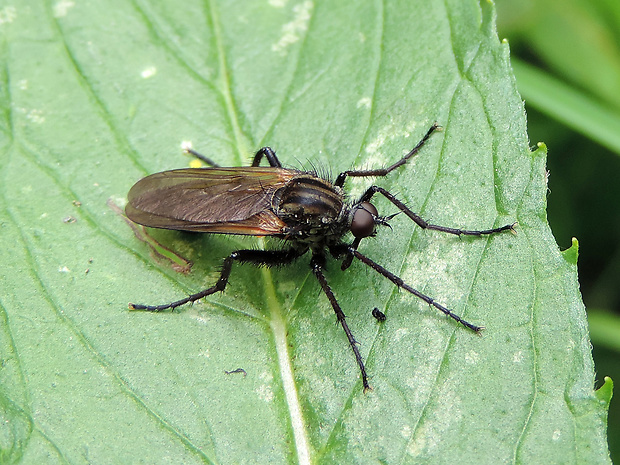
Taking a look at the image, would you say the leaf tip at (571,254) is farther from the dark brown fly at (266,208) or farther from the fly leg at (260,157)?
the fly leg at (260,157)

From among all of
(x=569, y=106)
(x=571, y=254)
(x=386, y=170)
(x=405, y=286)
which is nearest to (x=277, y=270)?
(x=405, y=286)

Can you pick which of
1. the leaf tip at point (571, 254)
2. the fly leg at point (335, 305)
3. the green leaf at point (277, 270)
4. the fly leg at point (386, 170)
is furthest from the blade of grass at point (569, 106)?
the fly leg at point (335, 305)

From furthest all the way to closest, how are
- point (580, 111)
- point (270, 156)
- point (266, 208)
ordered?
point (580, 111) → point (270, 156) → point (266, 208)

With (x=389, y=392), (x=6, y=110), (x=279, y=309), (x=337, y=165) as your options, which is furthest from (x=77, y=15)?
(x=389, y=392)

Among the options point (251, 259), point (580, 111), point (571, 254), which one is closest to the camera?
point (571, 254)

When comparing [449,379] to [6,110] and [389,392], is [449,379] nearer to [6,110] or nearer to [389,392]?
[389,392]

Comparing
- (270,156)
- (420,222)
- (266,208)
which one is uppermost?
(420,222)

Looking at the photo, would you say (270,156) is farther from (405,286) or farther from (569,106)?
(569,106)

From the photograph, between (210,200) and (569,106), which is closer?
(210,200)
